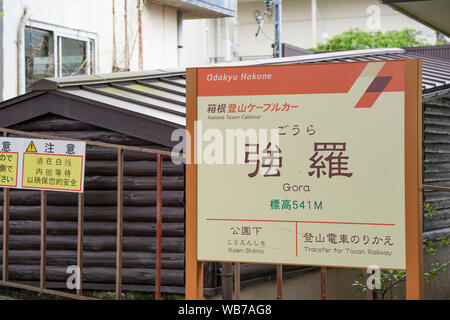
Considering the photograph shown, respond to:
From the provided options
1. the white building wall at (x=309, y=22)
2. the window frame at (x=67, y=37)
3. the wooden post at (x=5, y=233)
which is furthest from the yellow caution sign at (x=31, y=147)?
the white building wall at (x=309, y=22)

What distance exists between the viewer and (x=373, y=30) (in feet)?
110

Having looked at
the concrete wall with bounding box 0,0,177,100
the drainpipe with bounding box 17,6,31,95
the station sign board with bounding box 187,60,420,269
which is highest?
the concrete wall with bounding box 0,0,177,100

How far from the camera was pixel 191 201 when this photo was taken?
459cm

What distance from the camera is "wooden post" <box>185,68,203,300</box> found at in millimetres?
4582

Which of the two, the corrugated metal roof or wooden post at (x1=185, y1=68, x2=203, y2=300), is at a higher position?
the corrugated metal roof

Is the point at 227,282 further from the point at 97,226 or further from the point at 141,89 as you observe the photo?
the point at 141,89

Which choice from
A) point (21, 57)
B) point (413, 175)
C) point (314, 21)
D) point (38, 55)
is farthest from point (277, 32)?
point (314, 21)

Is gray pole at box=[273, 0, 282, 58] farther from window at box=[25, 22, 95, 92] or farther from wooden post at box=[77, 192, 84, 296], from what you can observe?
wooden post at box=[77, 192, 84, 296]

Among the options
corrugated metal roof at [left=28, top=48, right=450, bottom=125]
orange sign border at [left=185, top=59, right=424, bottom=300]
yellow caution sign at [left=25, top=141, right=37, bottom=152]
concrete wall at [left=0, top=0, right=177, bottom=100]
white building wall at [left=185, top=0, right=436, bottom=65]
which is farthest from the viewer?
white building wall at [left=185, top=0, right=436, bottom=65]

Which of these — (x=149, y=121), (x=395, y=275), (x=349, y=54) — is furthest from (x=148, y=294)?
(x=349, y=54)

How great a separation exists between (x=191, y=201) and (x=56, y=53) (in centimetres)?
892

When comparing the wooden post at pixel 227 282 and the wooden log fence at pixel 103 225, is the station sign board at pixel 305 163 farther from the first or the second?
the wooden log fence at pixel 103 225

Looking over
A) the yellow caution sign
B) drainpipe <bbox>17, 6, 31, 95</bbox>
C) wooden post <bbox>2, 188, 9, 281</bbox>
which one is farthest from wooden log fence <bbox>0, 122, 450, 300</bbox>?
drainpipe <bbox>17, 6, 31, 95</bbox>

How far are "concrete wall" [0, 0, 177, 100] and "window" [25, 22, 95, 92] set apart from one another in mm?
154
